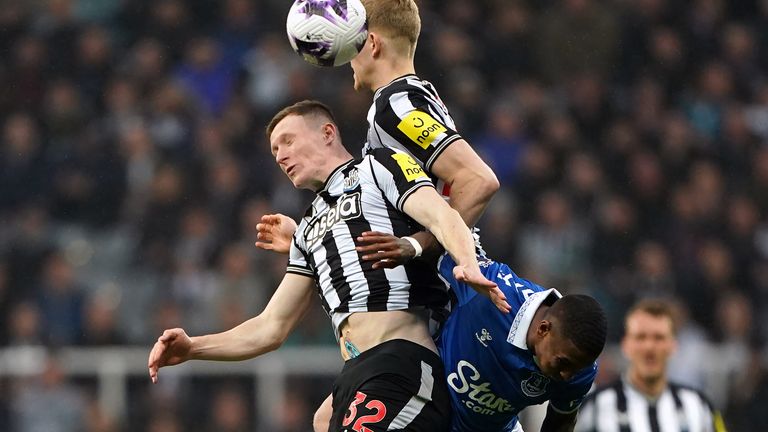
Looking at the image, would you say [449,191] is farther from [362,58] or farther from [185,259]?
[185,259]

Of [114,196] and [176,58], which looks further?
[176,58]

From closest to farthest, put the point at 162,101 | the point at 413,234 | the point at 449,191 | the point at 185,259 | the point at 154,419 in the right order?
the point at 413,234 → the point at 449,191 → the point at 154,419 → the point at 185,259 → the point at 162,101

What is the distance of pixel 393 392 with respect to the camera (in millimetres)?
5066

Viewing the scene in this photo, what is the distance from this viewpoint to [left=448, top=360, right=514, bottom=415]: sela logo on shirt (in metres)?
5.16

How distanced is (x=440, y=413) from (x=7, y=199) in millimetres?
7729

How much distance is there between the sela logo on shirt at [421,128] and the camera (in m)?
5.42

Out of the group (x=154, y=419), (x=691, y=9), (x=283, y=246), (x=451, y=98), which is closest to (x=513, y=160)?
(x=451, y=98)

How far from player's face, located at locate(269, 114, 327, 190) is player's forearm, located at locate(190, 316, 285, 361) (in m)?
0.66

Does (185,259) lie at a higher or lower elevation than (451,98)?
lower

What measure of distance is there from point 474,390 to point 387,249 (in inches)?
27.0

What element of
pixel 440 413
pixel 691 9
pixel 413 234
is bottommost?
pixel 440 413

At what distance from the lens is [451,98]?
1316cm

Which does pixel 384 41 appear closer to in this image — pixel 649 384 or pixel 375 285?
pixel 375 285

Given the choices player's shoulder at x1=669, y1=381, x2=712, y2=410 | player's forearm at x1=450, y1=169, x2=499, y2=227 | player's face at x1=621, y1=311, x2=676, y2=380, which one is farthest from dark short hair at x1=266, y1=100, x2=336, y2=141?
player's shoulder at x1=669, y1=381, x2=712, y2=410
